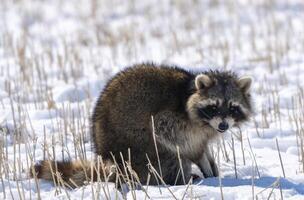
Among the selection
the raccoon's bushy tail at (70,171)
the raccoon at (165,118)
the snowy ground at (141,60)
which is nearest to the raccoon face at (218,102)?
the raccoon at (165,118)

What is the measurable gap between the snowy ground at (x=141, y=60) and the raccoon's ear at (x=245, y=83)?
19.0 inches

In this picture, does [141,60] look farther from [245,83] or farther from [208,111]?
[208,111]

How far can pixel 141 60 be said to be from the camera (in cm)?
1091

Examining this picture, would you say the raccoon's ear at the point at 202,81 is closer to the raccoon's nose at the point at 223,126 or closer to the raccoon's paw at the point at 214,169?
the raccoon's nose at the point at 223,126

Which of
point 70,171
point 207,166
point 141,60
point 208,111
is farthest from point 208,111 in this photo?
point 141,60

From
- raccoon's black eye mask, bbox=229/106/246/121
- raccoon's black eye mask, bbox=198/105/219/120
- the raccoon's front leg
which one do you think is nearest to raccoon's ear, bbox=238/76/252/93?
raccoon's black eye mask, bbox=229/106/246/121

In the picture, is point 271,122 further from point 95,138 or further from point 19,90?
point 19,90

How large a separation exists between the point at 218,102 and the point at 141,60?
16.6 ft

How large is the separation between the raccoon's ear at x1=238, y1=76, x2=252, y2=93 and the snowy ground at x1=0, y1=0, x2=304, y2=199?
1.59 ft

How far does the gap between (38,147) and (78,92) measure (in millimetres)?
2393

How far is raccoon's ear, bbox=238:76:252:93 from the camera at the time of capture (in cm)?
620

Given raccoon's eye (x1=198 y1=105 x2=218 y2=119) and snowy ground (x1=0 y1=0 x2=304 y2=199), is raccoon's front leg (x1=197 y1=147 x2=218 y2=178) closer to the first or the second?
snowy ground (x1=0 y1=0 x2=304 y2=199)

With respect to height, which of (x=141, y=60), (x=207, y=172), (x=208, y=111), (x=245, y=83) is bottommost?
(x=207, y=172)

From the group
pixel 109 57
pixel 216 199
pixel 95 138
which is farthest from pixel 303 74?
pixel 216 199
